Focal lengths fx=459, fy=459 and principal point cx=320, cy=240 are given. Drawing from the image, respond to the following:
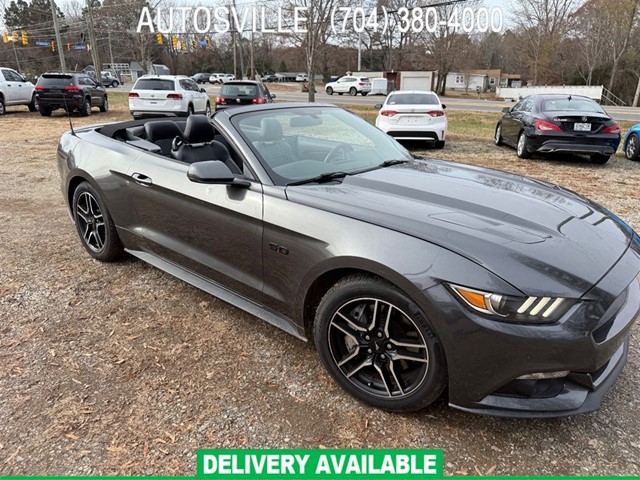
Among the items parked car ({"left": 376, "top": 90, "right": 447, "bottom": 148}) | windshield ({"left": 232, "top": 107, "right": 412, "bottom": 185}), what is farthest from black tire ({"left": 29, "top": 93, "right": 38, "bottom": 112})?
windshield ({"left": 232, "top": 107, "right": 412, "bottom": 185})

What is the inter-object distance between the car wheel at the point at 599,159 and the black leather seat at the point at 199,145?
26.9ft

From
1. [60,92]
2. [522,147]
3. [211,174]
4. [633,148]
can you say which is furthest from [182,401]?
[60,92]

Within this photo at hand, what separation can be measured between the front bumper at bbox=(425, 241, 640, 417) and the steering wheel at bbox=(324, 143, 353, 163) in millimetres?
1458

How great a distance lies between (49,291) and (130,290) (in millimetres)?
641

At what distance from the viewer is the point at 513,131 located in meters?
10.1

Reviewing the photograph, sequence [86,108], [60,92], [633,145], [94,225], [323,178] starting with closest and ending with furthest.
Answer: [323,178]
[94,225]
[633,145]
[60,92]
[86,108]

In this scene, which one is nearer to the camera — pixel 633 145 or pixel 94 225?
pixel 94 225

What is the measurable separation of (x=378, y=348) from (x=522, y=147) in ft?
28.0

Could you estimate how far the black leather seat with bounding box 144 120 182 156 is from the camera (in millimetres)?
4078

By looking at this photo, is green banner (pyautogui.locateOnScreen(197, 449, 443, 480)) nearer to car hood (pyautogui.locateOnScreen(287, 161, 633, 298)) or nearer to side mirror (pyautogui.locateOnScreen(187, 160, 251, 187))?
car hood (pyautogui.locateOnScreen(287, 161, 633, 298))

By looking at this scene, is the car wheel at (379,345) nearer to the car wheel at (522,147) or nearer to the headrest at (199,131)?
the headrest at (199,131)

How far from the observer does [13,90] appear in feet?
58.4

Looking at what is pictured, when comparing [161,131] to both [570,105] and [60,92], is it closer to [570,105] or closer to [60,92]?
[570,105]

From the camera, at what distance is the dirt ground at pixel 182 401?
206 cm
